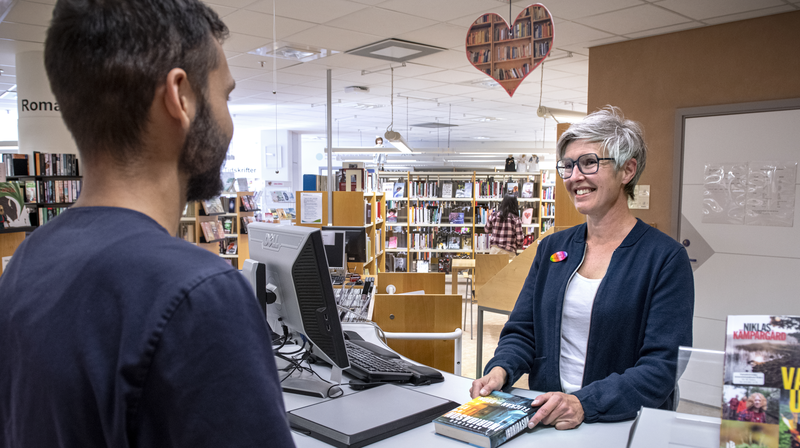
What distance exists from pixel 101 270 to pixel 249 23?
14.6 feet

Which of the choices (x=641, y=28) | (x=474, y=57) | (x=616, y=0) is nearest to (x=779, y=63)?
(x=641, y=28)

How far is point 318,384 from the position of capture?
59.9 inches

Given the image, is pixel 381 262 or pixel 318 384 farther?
pixel 381 262

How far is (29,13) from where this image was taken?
4148 millimetres

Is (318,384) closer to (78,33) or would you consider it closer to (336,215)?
(78,33)

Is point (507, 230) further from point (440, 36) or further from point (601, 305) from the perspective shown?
point (601, 305)

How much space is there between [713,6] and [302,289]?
398 centimetres

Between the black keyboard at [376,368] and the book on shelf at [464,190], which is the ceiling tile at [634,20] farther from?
the book on shelf at [464,190]

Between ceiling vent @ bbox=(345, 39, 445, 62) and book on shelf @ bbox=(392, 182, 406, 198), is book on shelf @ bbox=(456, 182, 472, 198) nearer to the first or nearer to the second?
book on shelf @ bbox=(392, 182, 406, 198)

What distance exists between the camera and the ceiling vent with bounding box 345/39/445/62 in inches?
198

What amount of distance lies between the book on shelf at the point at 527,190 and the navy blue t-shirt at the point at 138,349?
29.5 ft

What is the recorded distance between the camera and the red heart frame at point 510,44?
2.83 m

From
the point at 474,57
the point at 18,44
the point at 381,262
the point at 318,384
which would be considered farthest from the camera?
the point at 381,262

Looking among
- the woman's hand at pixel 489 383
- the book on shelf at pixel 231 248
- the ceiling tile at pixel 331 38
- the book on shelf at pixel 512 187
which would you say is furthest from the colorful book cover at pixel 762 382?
the book on shelf at pixel 512 187
